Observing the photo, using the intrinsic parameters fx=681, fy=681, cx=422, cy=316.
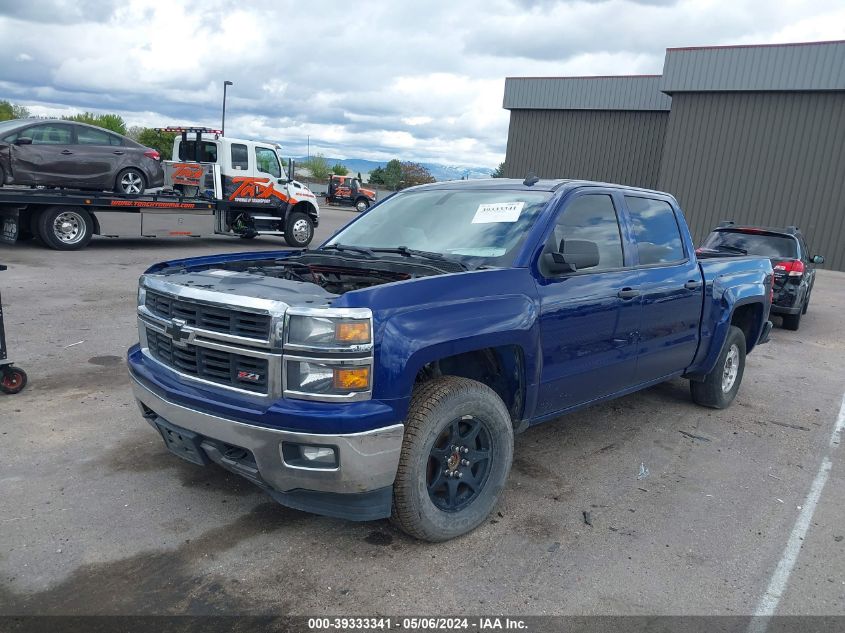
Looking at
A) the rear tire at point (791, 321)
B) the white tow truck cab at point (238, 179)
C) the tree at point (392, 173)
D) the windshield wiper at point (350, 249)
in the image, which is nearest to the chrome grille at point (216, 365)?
the windshield wiper at point (350, 249)

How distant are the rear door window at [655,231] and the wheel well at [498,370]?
1.58m

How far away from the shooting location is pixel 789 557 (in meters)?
3.56

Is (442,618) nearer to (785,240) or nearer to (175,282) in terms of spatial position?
(175,282)

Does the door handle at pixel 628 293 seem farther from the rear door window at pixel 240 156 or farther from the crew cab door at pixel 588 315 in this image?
the rear door window at pixel 240 156

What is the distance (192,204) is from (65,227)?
286 centimetres

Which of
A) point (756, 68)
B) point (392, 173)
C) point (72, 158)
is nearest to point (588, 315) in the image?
point (72, 158)

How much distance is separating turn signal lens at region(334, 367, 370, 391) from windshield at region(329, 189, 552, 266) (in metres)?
1.24

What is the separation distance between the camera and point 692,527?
3.84 m

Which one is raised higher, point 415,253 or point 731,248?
point 415,253

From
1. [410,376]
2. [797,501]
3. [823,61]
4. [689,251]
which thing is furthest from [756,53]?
[410,376]

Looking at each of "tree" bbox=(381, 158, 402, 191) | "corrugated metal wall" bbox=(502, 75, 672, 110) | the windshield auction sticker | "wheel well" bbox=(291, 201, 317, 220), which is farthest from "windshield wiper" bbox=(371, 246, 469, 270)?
"tree" bbox=(381, 158, 402, 191)

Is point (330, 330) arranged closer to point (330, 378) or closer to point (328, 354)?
point (328, 354)

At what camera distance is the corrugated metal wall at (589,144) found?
1201 inches

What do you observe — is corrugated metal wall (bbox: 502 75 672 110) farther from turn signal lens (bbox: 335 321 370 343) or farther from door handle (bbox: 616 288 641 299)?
turn signal lens (bbox: 335 321 370 343)
